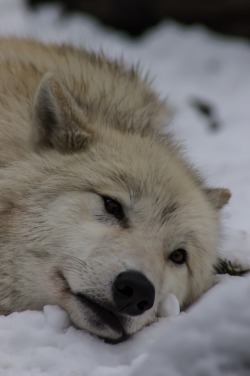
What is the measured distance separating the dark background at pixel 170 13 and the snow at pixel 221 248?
0.16m

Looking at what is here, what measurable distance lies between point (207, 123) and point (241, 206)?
3.64m

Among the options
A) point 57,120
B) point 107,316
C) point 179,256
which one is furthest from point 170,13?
point 107,316

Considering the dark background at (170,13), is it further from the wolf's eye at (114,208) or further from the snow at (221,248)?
the wolf's eye at (114,208)

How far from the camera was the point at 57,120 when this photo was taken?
4.36m

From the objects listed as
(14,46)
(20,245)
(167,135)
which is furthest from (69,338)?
(14,46)

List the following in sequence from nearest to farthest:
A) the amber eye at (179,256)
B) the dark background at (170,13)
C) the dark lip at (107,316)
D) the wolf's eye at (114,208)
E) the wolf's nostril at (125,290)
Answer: the wolf's nostril at (125,290)
the dark lip at (107,316)
the wolf's eye at (114,208)
the amber eye at (179,256)
the dark background at (170,13)

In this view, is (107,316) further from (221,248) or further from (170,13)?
(170,13)

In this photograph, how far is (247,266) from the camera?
16.0ft

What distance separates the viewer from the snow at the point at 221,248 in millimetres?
2672

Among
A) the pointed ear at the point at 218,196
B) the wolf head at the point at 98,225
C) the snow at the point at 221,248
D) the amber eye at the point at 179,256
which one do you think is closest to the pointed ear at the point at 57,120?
the wolf head at the point at 98,225

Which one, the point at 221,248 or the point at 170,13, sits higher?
the point at 221,248

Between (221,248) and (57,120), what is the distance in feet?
4.37

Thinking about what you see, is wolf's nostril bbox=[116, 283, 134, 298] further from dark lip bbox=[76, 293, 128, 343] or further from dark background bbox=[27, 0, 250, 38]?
dark background bbox=[27, 0, 250, 38]

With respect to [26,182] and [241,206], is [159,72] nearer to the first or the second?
[241,206]
